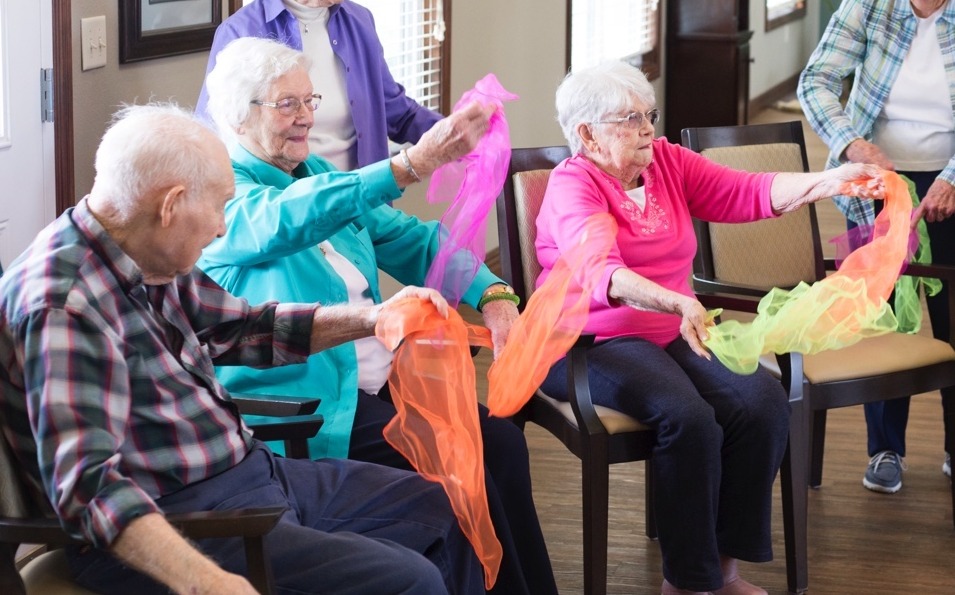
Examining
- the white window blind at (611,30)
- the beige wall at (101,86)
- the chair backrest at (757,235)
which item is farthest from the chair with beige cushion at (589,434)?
the white window blind at (611,30)

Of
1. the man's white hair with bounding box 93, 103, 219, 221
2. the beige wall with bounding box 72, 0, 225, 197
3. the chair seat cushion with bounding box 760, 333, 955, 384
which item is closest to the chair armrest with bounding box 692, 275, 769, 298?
the chair seat cushion with bounding box 760, 333, 955, 384

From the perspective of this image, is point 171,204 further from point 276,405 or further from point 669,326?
point 669,326

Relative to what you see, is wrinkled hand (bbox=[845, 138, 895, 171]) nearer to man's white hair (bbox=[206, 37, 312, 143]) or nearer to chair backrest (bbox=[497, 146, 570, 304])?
chair backrest (bbox=[497, 146, 570, 304])

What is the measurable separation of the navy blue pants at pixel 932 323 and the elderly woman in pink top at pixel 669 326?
2.66 feet

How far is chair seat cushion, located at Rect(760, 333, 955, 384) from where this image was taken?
2.94 metres

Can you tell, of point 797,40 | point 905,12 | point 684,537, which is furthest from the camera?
point 797,40

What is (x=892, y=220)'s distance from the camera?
8.59 feet

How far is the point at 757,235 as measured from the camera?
327cm

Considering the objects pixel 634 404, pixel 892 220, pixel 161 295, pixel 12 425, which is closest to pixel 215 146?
pixel 161 295

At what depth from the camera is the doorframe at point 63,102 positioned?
111 inches

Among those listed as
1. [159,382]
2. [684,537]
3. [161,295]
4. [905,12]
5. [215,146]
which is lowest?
[684,537]

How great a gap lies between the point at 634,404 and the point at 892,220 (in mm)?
692

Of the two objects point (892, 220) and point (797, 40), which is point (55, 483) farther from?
point (797, 40)

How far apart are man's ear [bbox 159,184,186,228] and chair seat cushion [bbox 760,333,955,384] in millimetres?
1617
